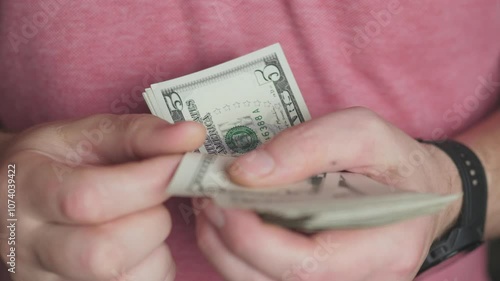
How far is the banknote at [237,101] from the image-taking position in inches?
32.6

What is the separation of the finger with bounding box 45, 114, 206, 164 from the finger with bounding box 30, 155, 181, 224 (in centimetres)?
2

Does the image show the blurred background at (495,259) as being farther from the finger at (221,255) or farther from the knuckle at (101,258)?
the knuckle at (101,258)

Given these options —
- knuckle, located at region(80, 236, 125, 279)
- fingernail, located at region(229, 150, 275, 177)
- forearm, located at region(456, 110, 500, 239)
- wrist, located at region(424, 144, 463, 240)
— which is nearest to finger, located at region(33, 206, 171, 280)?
knuckle, located at region(80, 236, 125, 279)

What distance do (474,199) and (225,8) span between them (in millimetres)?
518

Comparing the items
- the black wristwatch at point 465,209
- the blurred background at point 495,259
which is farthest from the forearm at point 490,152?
the blurred background at point 495,259

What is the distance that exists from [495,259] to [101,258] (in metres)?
1.69

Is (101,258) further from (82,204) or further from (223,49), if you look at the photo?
(223,49)

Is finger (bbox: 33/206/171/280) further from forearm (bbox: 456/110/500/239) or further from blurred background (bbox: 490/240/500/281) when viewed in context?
blurred background (bbox: 490/240/500/281)

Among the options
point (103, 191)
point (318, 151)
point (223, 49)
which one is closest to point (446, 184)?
point (318, 151)

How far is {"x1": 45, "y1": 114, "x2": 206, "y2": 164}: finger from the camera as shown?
61 cm

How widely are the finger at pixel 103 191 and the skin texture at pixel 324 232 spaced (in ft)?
0.23

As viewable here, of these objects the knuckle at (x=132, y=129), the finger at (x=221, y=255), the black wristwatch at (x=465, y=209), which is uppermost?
the knuckle at (x=132, y=129)

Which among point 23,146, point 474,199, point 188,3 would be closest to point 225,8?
point 188,3

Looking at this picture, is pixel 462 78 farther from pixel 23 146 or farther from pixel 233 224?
pixel 23 146
